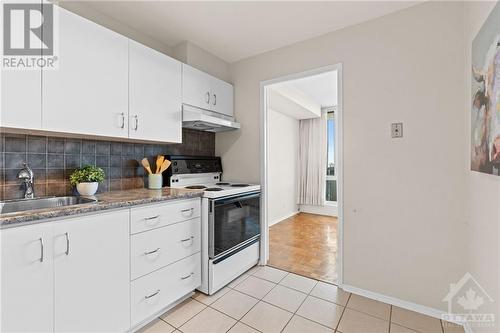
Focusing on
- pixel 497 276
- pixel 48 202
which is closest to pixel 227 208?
pixel 48 202

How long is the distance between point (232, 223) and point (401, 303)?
1.55 m

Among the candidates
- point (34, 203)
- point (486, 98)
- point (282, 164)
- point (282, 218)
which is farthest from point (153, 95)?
→ point (282, 218)

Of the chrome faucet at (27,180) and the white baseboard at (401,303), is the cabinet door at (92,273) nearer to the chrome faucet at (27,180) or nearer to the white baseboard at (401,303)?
the chrome faucet at (27,180)

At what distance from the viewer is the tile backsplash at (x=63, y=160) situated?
4.87 feet

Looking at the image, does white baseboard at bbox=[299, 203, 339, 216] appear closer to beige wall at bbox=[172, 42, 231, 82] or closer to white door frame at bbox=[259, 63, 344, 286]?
white door frame at bbox=[259, 63, 344, 286]

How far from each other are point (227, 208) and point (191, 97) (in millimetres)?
1147

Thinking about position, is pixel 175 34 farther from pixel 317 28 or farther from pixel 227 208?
pixel 227 208

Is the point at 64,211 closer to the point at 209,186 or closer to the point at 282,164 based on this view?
the point at 209,186

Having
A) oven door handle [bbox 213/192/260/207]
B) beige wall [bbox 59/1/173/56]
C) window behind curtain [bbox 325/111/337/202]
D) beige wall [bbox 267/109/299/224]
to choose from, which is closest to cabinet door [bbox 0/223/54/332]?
oven door handle [bbox 213/192/260/207]

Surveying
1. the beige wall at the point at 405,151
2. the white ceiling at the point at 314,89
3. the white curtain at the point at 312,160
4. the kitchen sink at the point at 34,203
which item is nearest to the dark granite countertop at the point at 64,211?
the kitchen sink at the point at 34,203

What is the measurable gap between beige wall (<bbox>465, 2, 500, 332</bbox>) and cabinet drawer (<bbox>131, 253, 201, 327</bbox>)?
189 cm

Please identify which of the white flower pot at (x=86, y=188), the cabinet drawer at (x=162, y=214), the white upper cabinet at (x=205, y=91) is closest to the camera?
the cabinet drawer at (x=162, y=214)

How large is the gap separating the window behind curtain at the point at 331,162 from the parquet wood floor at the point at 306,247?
2.15 ft

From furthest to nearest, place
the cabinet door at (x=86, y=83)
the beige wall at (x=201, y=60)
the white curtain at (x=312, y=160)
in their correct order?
the white curtain at (x=312, y=160)
the beige wall at (x=201, y=60)
the cabinet door at (x=86, y=83)
